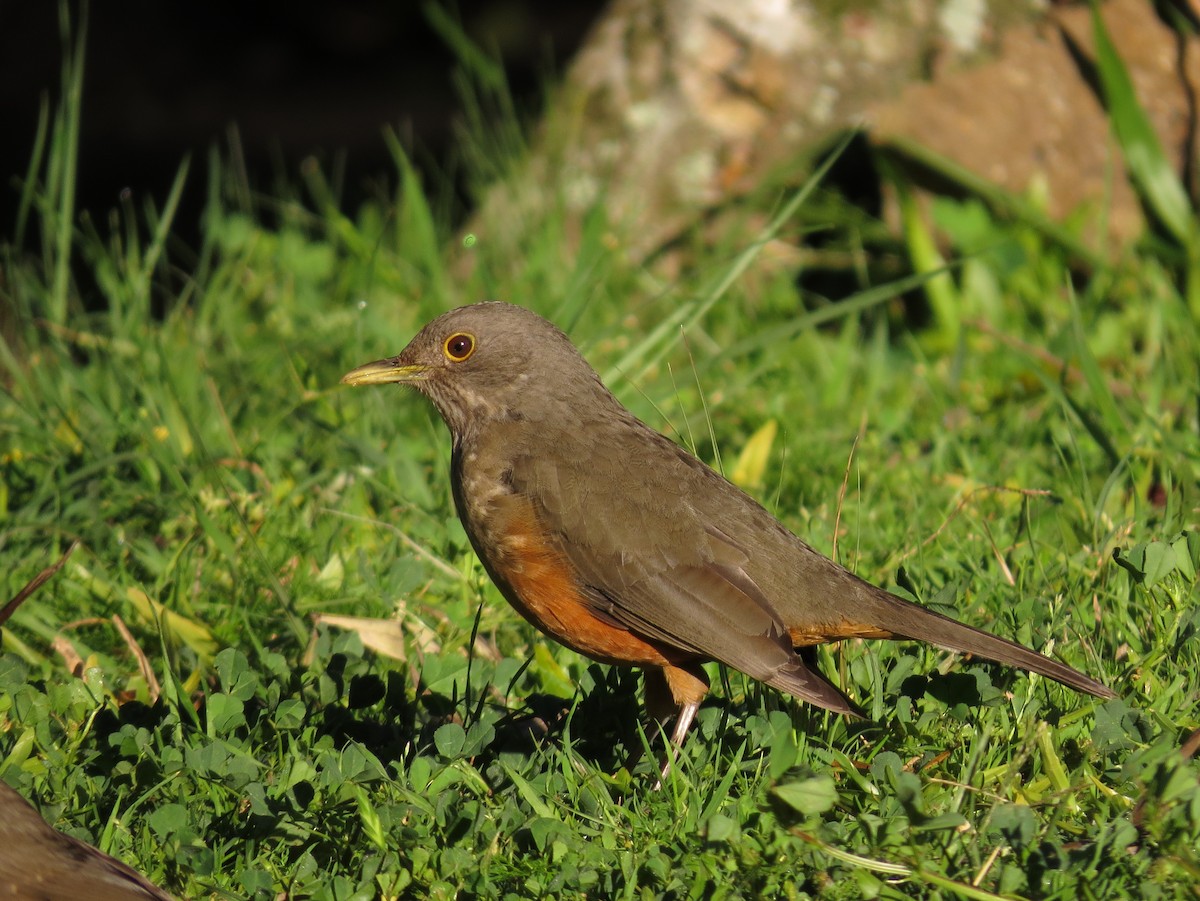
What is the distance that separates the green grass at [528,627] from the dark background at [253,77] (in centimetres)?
657

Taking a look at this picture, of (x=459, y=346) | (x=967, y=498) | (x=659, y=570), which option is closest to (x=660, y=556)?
(x=659, y=570)

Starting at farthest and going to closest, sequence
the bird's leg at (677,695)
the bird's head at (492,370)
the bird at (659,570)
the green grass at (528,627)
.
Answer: the bird's head at (492,370)
the bird's leg at (677,695)
the bird at (659,570)
the green grass at (528,627)

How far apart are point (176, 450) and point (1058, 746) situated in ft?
11.2

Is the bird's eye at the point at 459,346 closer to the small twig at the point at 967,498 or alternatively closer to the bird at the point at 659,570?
the bird at the point at 659,570

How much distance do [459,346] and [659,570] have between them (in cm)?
121

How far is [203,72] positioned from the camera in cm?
1648

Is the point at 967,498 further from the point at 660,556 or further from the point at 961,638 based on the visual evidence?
the point at 660,556

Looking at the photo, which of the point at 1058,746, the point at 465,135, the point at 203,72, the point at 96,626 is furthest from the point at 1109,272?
the point at 203,72

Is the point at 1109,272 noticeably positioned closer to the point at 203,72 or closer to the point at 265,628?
the point at 265,628

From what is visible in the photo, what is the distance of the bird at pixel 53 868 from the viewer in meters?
3.15

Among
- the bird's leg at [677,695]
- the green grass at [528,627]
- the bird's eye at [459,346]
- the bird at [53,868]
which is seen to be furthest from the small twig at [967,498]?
the bird at [53,868]

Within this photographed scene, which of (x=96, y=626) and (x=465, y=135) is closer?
(x=96, y=626)

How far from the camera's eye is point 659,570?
4.09m

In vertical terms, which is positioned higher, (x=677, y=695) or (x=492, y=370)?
(x=492, y=370)
